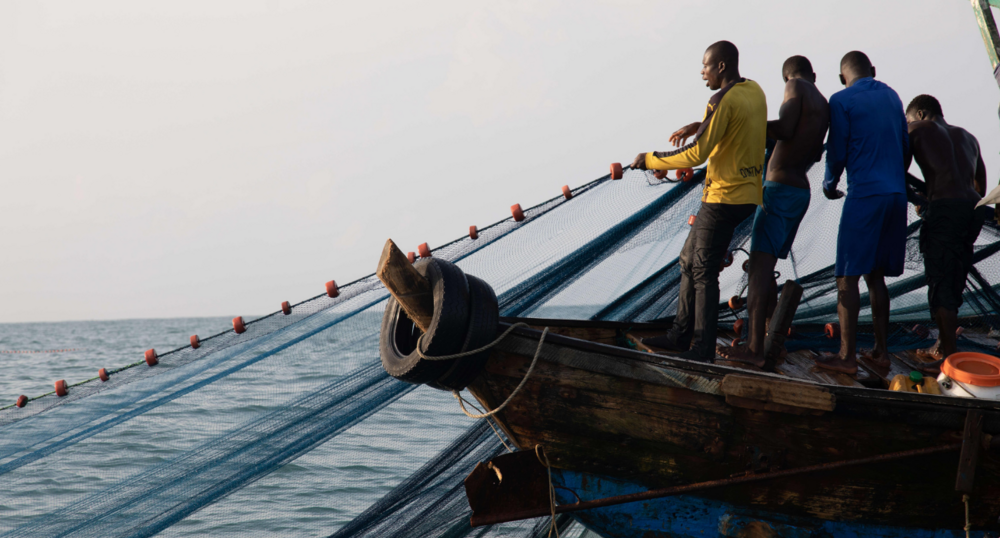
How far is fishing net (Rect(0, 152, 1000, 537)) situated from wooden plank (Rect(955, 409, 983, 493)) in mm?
1626

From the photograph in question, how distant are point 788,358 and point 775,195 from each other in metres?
1.20

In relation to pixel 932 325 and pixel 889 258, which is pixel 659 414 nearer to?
pixel 889 258

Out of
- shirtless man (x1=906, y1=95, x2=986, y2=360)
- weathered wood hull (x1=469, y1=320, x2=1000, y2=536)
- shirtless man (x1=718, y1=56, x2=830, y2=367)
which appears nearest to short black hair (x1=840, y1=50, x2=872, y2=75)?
shirtless man (x1=718, y1=56, x2=830, y2=367)

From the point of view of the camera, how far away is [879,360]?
14.5ft

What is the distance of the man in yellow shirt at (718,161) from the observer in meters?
3.58

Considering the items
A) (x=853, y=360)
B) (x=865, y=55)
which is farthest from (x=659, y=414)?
(x=865, y=55)

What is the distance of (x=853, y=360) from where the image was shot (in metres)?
4.17

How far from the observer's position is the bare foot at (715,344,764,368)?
13.1 feet

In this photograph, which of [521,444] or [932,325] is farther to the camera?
[932,325]

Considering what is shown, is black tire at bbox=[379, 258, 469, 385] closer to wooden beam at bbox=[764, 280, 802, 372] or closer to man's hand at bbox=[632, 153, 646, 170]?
man's hand at bbox=[632, 153, 646, 170]

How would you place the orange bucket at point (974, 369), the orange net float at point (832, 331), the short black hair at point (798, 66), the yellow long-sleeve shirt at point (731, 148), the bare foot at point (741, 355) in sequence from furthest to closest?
the orange net float at point (832, 331) < the short black hair at point (798, 66) < the bare foot at point (741, 355) < the yellow long-sleeve shirt at point (731, 148) < the orange bucket at point (974, 369)

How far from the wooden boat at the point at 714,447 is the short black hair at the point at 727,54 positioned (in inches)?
67.4

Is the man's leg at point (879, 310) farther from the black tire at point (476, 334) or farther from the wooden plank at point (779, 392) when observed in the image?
the black tire at point (476, 334)

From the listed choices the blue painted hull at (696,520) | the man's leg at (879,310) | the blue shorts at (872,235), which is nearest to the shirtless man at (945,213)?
the man's leg at (879,310)
